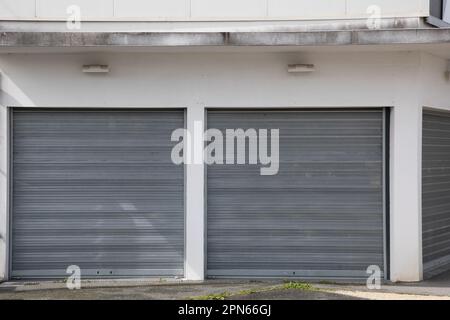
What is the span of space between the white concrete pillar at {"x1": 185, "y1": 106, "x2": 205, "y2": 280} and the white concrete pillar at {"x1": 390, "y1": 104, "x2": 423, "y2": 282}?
109 inches

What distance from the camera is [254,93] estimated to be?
14023 mm

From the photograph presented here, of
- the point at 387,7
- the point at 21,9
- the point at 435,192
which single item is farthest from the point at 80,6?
the point at 435,192

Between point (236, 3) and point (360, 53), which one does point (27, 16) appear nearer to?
point (236, 3)

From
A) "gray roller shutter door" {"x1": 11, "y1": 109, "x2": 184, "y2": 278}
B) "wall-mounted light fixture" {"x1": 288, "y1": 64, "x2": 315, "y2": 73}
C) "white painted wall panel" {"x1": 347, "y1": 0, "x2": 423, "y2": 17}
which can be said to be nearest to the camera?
"white painted wall panel" {"x1": 347, "y1": 0, "x2": 423, "y2": 17}

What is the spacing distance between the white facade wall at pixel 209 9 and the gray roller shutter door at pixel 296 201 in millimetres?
1434

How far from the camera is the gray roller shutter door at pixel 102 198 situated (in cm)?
1417

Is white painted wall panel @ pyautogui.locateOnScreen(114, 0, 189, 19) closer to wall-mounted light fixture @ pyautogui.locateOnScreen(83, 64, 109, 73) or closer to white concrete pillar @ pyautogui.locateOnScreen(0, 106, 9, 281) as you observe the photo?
wall-mounted light fixture @ pyautogui.locateOnScreen(83, 64, 109, 73)

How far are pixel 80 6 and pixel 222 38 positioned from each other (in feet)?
7.36

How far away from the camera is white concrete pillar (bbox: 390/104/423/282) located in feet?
46.0

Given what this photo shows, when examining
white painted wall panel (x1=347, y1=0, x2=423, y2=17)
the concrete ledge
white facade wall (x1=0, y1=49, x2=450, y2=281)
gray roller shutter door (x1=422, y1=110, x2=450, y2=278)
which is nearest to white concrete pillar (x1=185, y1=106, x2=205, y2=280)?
white facade wall (x1=0, y1=49, x2=450, y2=281)

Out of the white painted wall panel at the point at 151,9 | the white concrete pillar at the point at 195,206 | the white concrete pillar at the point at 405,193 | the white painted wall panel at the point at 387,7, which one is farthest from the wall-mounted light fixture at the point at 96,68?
the white concrete pillar at the point at 405,193
